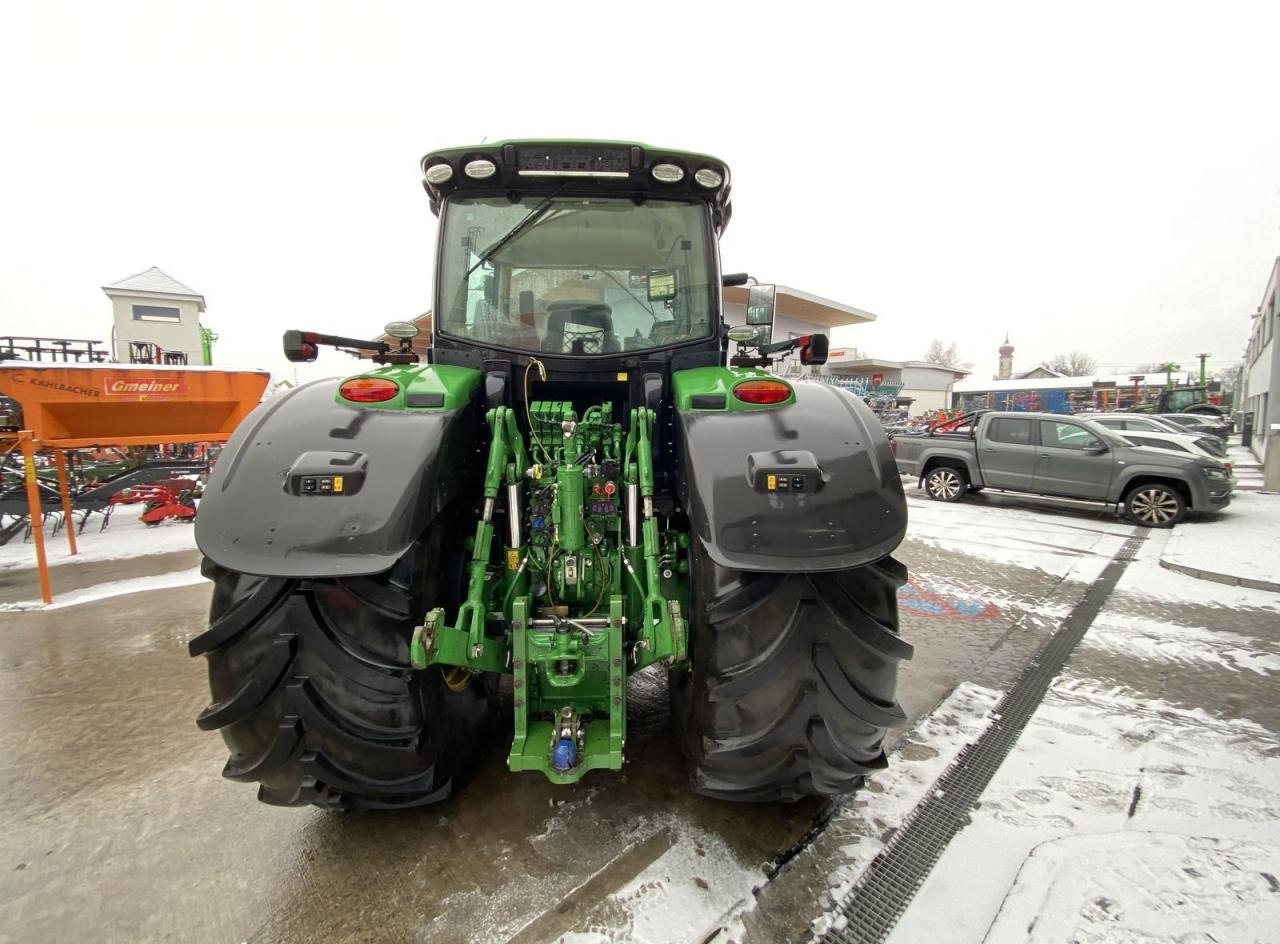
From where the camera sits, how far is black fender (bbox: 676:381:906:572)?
1803 millimetres

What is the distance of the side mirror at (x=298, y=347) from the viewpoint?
2.52 meters

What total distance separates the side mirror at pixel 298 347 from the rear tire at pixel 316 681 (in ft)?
3.40

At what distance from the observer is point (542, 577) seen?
7.67 ft

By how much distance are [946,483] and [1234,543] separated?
12.3 ft

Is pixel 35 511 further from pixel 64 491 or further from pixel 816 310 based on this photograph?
pixel 816 310

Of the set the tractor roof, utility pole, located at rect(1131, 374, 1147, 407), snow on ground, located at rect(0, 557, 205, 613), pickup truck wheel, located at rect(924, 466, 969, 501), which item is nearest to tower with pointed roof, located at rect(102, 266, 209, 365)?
snow on ground, located at rect(0, 557, 205, 613)

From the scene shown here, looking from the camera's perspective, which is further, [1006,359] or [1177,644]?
[1006,359]

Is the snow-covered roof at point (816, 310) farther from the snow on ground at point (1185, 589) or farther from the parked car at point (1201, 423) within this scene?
the snow on ground at point (1185, 589)

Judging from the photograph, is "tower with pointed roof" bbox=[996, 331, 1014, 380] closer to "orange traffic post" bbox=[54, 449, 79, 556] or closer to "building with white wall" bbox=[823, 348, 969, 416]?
"building with white wall" bbox=[823, 348, 969, 416]

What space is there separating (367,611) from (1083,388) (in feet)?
139

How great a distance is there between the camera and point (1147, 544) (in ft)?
23.9

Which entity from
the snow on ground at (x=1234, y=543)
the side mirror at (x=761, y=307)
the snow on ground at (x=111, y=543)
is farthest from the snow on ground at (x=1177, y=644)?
the snow on ground at (x=111, y=543)

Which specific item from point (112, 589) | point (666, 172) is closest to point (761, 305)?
point (666, 172)

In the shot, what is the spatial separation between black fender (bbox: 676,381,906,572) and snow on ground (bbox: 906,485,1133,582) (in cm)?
537
